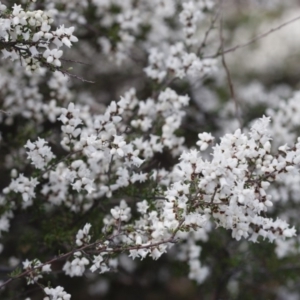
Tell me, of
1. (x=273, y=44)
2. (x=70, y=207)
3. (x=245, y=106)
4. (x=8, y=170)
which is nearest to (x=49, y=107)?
(x=8, y=170)

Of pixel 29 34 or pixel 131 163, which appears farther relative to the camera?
pixel 131 163

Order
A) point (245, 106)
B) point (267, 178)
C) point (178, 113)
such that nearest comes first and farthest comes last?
point (267, 178)
point (178, 113)
point (245, 106)

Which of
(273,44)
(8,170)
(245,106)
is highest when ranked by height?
(273,44)

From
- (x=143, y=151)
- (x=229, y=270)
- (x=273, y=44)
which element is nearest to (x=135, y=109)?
(x=143, y=151)

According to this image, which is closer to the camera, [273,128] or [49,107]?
[49,107]

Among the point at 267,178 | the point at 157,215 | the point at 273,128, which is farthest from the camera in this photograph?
the point at 273,128

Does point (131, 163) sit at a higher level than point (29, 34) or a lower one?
lower

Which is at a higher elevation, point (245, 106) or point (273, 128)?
point (245, 106)

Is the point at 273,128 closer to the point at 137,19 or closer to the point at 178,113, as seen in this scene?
the point at 178,113
